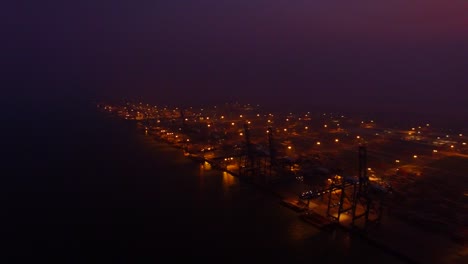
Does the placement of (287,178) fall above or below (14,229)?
above

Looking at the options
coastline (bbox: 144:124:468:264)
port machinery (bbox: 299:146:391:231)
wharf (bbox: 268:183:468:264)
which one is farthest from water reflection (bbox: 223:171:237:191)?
wharf (bbox: 268:183:468:264)

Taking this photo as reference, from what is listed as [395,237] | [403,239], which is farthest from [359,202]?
[403,239]

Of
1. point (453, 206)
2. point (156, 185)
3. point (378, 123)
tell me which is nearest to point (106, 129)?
point (156, 185)

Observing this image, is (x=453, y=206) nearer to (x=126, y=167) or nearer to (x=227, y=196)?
(x=227, y=196)

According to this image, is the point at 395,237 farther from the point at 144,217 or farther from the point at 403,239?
the point at 144,217

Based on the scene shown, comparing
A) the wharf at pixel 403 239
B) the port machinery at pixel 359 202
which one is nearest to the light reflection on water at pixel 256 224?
the wharf at pixel 403 239

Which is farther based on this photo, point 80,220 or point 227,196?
point 227,196
